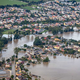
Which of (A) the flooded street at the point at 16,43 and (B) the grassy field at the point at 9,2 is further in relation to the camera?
(B) the grassy field at the point at 9,2

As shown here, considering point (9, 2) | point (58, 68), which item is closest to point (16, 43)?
point (58, 68)

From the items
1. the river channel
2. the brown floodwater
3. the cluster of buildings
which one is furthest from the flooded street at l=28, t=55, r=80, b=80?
the cluster of buildings

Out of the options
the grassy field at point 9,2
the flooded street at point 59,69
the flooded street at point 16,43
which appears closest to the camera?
the flooded street at point 59,69

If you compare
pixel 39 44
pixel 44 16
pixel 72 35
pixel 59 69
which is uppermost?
pixel 44 16

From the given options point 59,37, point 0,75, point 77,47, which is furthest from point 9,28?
point 0,75

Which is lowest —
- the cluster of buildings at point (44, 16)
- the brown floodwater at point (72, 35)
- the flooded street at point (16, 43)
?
the flooded street at point (16, 43)

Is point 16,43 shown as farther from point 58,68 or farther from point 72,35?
point 58,68

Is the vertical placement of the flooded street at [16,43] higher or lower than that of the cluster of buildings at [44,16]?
lower

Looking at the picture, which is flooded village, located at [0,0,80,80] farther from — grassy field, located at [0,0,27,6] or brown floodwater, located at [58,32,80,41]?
grassy field, located at [0,0,27,6]

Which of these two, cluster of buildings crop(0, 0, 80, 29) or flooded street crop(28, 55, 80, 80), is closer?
flooded street crop(28, 55, 80, 80)

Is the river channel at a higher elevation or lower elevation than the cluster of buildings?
lower

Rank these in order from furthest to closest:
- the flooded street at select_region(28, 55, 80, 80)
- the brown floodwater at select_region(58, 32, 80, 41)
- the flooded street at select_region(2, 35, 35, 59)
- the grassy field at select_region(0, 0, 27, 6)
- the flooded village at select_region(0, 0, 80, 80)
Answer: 1. the grassy field at select_region(0, 0, 27, 6)
2. the brown floodwater at select_region(58, 32, 80, 41)
3. the flooded street at select_region(2, 35, 35, 59)
4. the flooded village at select_region(0, 0, 80, 80)
5. the flooded street at select_region(28, 55, 80, 80)

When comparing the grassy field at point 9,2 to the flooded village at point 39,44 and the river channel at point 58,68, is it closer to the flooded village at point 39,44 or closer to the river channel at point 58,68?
the flooded village at point 39,44

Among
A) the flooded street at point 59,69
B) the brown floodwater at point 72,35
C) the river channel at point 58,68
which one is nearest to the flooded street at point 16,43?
the river channel at point 58,68
